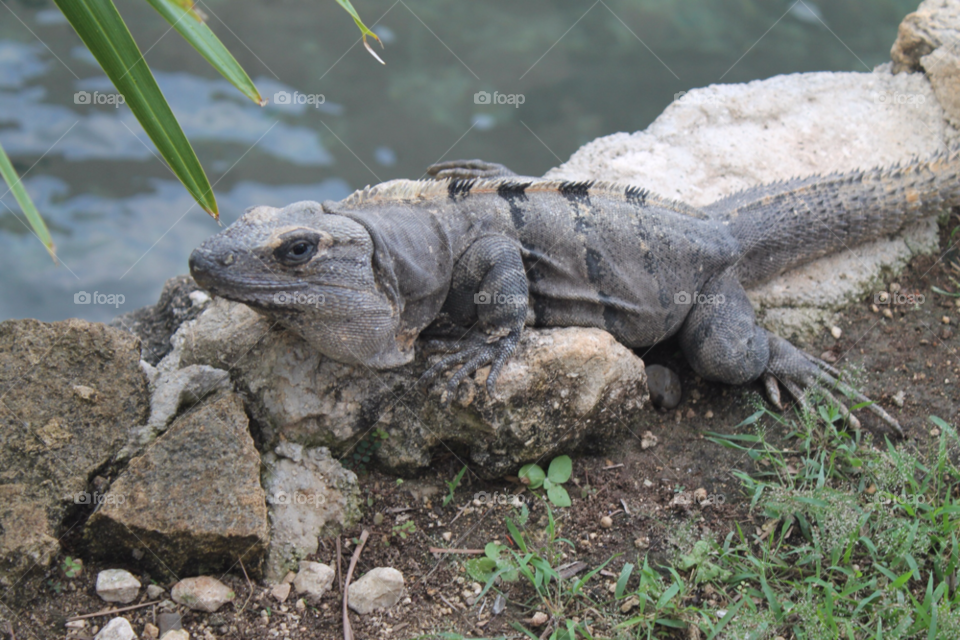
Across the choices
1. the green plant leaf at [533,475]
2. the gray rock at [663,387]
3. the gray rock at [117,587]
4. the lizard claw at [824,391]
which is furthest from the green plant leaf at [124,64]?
the lizard claw at [824,391]

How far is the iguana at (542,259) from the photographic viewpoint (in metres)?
3.48

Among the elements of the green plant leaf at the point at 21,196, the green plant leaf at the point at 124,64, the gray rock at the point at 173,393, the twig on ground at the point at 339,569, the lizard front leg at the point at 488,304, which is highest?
the green plant leaf at the point at 124,64

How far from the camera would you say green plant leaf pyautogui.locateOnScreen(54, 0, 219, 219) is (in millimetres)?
2809

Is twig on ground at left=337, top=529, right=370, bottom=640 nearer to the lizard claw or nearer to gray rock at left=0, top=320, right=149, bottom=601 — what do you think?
gray rock at left=0, top=320, right=149, bottom=601

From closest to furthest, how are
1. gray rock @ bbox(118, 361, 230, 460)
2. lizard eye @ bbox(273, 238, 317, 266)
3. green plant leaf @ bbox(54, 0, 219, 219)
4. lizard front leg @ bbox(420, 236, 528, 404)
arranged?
green plant leaf @ bbox(54, 0, 219, 219) → lizard eye @ bbox(273, 238, 317, 266) → gray rock @ bbox(118, 361, 230, 460) → lizard front leg @ bbox(420, 236, 528, 404)

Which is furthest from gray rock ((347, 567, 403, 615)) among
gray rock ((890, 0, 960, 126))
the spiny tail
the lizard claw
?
gray rock ((890, 0, 960, 126))

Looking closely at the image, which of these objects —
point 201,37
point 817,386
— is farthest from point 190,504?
point 817,386

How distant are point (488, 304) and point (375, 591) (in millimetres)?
1529

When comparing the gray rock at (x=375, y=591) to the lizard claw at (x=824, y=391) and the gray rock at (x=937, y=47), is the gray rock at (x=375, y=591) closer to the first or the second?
the lizard claw at (x=824, y=391)

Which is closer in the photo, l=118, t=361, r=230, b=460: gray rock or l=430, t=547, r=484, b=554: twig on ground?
l=118, t=361, r=230, b=460: gray rock

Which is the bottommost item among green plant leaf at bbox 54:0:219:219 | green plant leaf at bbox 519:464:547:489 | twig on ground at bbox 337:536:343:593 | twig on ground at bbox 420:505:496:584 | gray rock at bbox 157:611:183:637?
twig on ground at bbox 420:505:496:584

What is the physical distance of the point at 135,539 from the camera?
10.9ft

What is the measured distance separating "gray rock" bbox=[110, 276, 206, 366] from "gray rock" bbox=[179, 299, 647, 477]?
71 cm

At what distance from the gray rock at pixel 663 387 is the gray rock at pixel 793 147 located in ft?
2.97
